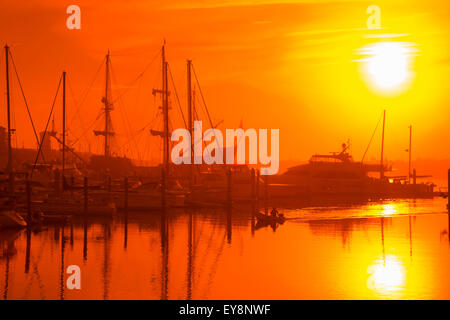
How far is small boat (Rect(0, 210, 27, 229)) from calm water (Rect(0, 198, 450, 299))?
80 centimetres

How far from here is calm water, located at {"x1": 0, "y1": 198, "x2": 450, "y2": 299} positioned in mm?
28875

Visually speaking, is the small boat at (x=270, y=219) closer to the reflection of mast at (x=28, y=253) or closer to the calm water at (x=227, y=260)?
the calm water at (x=227, y=260)

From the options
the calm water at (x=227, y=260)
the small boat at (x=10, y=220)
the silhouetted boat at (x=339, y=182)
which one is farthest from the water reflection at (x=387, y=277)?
the silhouetted boat at (x=339, y=182)

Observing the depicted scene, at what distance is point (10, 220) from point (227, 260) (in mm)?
17261

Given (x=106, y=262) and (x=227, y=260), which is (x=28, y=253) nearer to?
(x=106, y=262)

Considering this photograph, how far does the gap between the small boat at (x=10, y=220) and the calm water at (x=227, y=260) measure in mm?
797

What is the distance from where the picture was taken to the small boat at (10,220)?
156ft

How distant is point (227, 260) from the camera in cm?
3784

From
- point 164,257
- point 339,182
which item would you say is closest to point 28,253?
point 164,257

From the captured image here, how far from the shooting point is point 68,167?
83.3 meters

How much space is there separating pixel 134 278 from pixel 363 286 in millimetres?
9501

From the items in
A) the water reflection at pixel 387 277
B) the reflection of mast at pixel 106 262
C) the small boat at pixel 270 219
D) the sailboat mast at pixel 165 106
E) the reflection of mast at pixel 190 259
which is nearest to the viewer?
the water reflection at pixel 387 277
